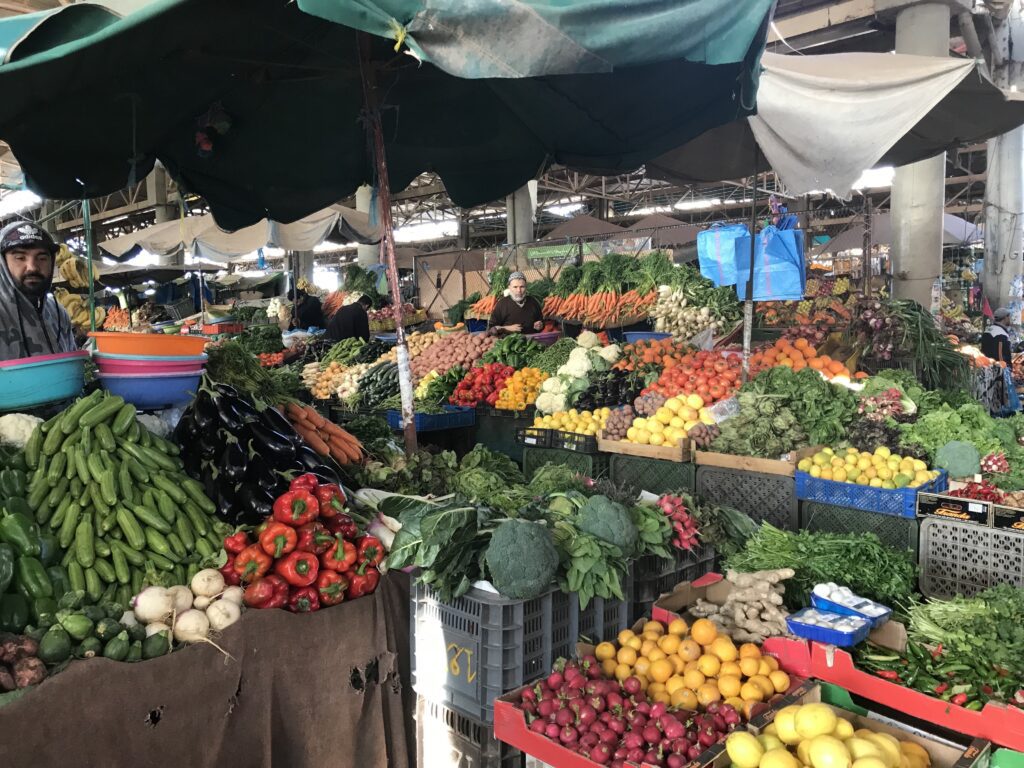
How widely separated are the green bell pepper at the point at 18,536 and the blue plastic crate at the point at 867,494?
3.79 metres

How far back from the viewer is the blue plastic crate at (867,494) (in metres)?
3.68

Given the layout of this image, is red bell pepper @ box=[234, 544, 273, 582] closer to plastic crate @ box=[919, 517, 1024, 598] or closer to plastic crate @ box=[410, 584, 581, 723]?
plastic crate @ box=[410, 584, 581, 723]

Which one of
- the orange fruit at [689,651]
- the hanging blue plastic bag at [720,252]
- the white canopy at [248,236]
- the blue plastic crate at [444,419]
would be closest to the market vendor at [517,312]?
the blue plastic crate at [444,419]

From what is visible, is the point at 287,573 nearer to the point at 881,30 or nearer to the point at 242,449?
the point at 242,449

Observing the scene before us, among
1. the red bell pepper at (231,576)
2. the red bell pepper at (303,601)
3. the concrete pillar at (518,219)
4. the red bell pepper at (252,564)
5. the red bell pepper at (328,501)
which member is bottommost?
the red bell pepper at (303,601)

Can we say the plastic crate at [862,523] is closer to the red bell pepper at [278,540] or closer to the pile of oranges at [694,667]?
the pile of oranges at [694,667]

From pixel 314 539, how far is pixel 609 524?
109 cm

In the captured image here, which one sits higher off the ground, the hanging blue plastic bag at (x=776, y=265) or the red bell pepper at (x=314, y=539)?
the hanging blue plastic bag at (x=776, y=265)

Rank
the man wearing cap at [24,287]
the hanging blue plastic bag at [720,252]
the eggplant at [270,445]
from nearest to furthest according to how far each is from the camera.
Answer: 1. the eggplant at [270,445]
2. the man wearing cap at [24,287]
3. the hanging blue plastic bag at [720,252]

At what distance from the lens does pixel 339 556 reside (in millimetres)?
2553

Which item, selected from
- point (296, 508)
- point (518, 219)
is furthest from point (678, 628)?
point (518, 219)

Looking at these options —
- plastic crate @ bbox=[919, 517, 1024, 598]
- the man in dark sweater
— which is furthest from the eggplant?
the man in dark sweater

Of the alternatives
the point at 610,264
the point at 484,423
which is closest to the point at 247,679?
the point at 484,423

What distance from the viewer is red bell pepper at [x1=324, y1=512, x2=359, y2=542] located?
105 inches
